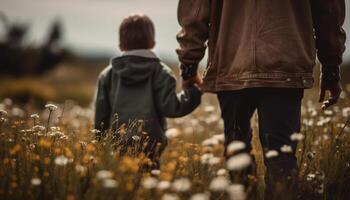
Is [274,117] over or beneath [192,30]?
beneath

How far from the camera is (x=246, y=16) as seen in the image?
329 cm

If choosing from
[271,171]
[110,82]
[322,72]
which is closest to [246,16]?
[322,72]

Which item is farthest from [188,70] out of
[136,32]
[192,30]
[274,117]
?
[274,117]

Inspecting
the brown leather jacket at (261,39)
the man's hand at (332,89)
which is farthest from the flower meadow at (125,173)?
the brown leather jacket at (261,39)

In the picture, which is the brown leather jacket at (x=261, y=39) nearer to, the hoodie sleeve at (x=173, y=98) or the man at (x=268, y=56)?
the man at (x=268, y=56)

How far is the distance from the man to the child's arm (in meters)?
1.26

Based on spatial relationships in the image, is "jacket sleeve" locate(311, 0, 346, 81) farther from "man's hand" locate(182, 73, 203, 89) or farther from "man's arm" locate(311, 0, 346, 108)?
"man's hand" locate(182, 73, 203, 89)

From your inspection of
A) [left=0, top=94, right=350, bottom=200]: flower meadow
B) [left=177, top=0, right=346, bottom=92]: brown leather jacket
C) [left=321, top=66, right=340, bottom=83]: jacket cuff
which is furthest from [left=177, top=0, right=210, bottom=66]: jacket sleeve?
[left=321, top=66, right=340, bottom=83]: jacket cuff

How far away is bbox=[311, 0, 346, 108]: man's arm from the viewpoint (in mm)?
3373

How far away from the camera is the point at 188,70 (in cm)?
391

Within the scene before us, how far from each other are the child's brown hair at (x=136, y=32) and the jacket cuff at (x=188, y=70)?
76cm

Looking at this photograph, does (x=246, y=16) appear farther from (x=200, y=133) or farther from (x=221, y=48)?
(x=200, y=133)

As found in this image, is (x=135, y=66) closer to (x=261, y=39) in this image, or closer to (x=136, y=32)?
(x=136, y=32)

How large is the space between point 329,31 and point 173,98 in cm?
153
